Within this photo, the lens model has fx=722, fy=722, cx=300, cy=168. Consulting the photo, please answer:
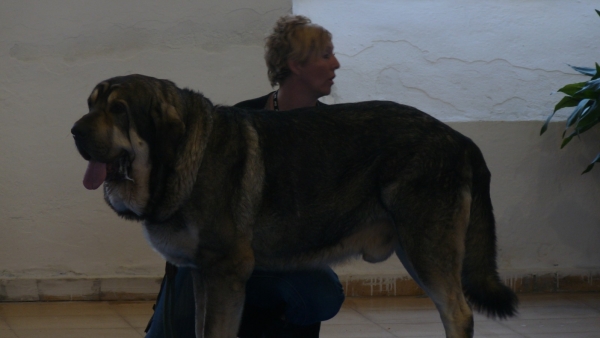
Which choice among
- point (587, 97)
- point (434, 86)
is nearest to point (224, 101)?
point (434, 86)

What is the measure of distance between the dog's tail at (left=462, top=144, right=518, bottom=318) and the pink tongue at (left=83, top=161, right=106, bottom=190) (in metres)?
1.24

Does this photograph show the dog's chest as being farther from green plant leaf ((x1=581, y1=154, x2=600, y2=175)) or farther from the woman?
green plant leaf ((x1=581, y1=154, x2=600, y2=175))

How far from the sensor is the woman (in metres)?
2.77

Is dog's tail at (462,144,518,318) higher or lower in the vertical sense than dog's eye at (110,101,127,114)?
lower

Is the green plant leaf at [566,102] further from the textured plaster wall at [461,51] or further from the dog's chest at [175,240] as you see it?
the dog's chest at [175,240]

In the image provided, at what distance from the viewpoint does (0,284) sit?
4.20 m

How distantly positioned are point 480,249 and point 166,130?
3.76 feet

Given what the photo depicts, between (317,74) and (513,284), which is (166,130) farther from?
(513,284)

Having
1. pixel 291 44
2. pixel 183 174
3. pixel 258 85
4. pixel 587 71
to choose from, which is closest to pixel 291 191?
pixel 183 174

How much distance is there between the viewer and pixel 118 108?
7.33 ft

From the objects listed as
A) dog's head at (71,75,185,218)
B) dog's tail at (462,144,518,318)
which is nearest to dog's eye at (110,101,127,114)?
dog's head at (71,75,185,218)

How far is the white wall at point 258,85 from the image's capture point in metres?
4.14

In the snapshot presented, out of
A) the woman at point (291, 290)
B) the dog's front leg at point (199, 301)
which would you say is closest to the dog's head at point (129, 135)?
the dog's front leg at point (199, 301)

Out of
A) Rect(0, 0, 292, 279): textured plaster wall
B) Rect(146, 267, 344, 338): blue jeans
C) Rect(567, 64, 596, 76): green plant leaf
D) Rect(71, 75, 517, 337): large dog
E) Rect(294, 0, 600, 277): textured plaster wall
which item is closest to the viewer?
Rect(71, 75, 517, 337): large dog
